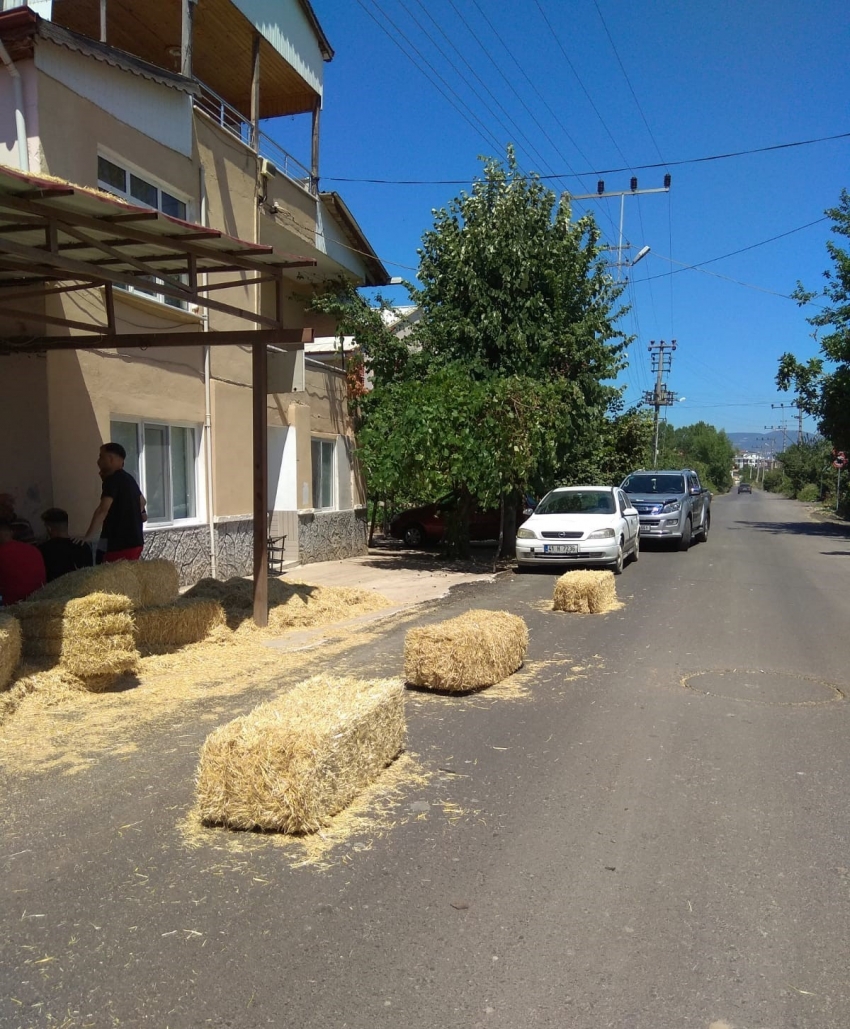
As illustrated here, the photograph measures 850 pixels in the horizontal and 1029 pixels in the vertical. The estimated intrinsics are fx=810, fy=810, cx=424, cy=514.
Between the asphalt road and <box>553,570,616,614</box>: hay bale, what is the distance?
432cm

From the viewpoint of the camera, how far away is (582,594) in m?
10.5

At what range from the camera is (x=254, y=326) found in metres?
14.1

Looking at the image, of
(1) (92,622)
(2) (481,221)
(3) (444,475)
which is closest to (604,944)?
(1) (92,622)

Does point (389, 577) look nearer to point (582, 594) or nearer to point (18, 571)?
point (582, 594)

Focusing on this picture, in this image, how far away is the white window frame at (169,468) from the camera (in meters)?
11.4

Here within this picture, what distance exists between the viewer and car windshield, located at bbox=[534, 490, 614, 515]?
49.7ft

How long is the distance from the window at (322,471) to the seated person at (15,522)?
8.27 metres

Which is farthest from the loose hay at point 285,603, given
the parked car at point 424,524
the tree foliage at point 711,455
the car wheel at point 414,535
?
the tree foliage at point 711,455

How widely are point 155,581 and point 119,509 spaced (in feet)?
3.34

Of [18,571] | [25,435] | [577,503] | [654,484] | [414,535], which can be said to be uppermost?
[25,435]

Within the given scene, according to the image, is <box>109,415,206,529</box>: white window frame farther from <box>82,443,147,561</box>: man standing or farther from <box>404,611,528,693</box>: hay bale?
<box>404,611,528,693</box>: hay bale

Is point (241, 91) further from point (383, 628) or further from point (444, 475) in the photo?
point (383, 628)

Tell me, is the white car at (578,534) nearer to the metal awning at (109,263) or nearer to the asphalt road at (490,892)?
the metal awning at (109,263)

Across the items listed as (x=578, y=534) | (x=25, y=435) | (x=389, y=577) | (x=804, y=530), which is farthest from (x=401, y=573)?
(x=804, y=530)
